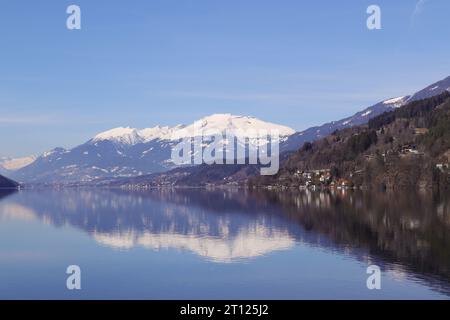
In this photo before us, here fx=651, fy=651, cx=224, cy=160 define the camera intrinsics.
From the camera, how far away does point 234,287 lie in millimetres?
41844

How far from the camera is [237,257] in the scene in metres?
55.4

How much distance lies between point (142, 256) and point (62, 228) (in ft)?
110

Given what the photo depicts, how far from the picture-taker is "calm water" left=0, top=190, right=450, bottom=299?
41.1 meters

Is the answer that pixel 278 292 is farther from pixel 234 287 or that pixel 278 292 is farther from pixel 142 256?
pixel 142 256

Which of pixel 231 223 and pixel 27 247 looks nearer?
pixel 27 247

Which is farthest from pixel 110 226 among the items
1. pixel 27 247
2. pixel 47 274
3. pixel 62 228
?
pixel 47 274

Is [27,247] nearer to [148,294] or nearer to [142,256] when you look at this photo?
[142,256]

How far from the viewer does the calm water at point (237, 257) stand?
41.1 metres

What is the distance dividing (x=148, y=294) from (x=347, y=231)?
1413 inches
